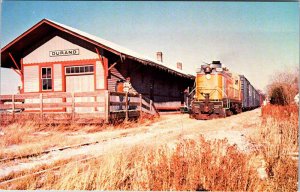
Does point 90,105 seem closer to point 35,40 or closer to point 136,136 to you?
point 136,136

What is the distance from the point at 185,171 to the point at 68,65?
21.7ft

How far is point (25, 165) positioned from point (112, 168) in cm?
141

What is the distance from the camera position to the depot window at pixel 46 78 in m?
10.4

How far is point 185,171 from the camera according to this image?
176 inches

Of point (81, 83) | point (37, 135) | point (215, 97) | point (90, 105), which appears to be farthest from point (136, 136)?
point (81, 83)

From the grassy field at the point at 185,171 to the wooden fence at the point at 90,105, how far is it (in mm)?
3503

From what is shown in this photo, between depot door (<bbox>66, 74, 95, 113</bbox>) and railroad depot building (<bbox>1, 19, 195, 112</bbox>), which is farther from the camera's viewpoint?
depot door (<bbox>66, 74, 95, 113</bbox>)

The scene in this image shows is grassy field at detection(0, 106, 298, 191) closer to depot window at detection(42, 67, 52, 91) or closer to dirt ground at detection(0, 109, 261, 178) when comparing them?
dirt ground at detection(0, 109, 261, 178)

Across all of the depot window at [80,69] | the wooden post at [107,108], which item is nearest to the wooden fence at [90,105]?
the wooden post at [107,108]

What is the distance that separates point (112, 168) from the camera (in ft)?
15.1

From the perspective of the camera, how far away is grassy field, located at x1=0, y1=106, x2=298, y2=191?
436 cm

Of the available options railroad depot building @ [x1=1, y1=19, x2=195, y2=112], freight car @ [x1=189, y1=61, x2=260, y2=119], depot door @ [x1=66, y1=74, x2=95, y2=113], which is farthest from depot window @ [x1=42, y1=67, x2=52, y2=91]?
freight car @ [x1=189, y1=61, x2=260, y2=119]

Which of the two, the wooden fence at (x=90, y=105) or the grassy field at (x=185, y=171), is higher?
the wooden fence at (x=90, y=105)

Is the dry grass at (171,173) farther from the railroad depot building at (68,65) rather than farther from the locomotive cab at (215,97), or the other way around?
the railroad depot building at (68,65)
